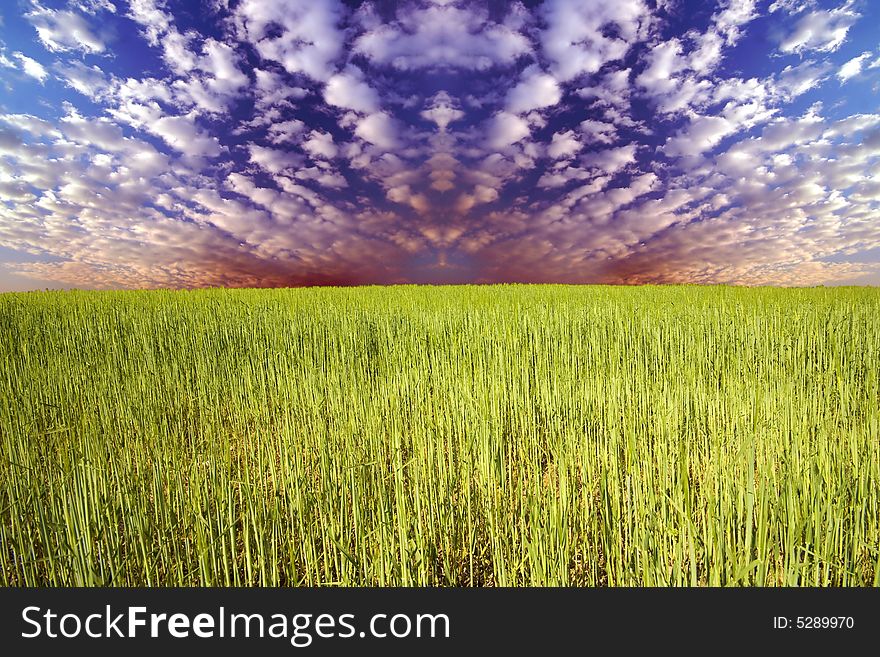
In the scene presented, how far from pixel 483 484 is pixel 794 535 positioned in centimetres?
100

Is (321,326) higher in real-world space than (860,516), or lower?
higher

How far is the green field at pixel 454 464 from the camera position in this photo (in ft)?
4.37

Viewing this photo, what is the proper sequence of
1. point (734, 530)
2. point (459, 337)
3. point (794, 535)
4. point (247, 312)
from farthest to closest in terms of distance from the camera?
point (247, 312) → point (459, 337) → point (734, 530) → point (794, 535)

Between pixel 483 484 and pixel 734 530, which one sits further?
pixel 483 484

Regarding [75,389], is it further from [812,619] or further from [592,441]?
[812,619]

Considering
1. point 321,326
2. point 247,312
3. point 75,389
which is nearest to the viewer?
point 75,389

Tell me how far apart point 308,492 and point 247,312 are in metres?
5.32

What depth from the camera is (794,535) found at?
128cm

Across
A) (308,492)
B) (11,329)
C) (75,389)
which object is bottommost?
(308,492)

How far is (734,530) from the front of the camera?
4.75 ft

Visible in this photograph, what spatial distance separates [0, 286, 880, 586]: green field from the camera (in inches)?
52.5

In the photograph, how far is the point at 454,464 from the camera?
6.98 ft

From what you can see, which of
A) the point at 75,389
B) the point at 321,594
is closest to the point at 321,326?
the point at 75,389

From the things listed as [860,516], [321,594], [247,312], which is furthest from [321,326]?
[860,516]
